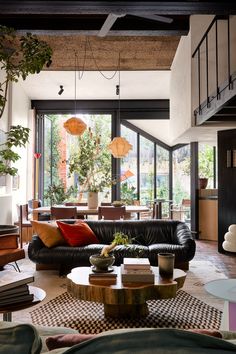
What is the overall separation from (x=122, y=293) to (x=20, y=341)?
215 cm

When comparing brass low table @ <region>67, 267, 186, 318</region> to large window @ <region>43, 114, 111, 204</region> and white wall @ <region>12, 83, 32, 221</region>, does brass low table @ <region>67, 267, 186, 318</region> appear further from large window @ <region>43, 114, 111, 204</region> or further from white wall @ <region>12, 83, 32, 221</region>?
large window @ <region>43, 114, 111, 204</region>

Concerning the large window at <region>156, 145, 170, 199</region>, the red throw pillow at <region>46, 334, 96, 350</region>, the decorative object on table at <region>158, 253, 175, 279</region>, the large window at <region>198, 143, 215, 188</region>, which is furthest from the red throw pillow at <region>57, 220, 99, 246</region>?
the large window at <region>156, 145, 170, 199</region>

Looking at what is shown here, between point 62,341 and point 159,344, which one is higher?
point 159,344

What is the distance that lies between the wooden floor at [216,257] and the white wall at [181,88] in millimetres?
2346

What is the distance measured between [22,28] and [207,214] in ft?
18.0

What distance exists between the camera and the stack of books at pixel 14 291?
206 centimetres

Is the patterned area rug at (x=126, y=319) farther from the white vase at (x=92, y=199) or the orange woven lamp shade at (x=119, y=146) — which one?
the orange woven lamp shade at (x=119, y=146)

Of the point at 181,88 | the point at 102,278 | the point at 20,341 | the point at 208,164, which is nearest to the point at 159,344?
the point at 20,341

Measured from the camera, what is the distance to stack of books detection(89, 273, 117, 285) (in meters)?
3.12

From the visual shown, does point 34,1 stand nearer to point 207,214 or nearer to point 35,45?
point 35,45

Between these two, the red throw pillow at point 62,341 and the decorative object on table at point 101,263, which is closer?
the red throw pillow at point 62,341

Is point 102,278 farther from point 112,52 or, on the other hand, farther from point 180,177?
point 180,177

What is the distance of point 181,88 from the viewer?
22.7ft

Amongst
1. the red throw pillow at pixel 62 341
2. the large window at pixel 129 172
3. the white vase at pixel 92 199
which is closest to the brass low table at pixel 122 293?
the red throw pillow at pixel 62 341
